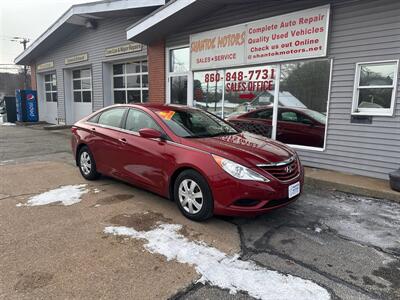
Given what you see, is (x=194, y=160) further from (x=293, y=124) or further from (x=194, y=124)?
(x=293, y=124)

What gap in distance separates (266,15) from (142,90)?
19.8ft

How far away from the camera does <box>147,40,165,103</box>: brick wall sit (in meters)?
9.83

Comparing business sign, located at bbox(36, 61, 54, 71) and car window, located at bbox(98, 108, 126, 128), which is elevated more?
business sign, located at bbox(36, 61, 54, 71)

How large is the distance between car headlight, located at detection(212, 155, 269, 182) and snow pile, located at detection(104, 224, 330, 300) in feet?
2.82

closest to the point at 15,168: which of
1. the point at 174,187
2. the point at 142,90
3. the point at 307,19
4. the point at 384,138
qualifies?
the point at 174,187

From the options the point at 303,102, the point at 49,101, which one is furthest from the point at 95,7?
the point at 49,101

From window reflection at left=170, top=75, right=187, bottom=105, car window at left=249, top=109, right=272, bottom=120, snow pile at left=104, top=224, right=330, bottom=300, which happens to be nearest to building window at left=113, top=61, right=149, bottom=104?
window reflection at left=170, top=75, right=187, bottom=105

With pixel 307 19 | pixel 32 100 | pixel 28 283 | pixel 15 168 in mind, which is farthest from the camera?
pixel 32 100

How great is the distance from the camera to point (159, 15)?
823cm

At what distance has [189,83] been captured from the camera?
9.13 meters

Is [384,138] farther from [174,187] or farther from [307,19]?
[174,187]

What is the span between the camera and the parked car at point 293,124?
6674 millimetres

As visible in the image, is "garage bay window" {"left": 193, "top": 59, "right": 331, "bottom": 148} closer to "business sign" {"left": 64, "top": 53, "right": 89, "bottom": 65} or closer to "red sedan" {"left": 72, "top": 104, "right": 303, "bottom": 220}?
"red sedan" {"left": 72, "top": 104, "right": 303, "bottom": 220}

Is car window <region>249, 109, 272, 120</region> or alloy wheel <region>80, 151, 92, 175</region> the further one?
car window <region>249, 109, 272, 120</region>
